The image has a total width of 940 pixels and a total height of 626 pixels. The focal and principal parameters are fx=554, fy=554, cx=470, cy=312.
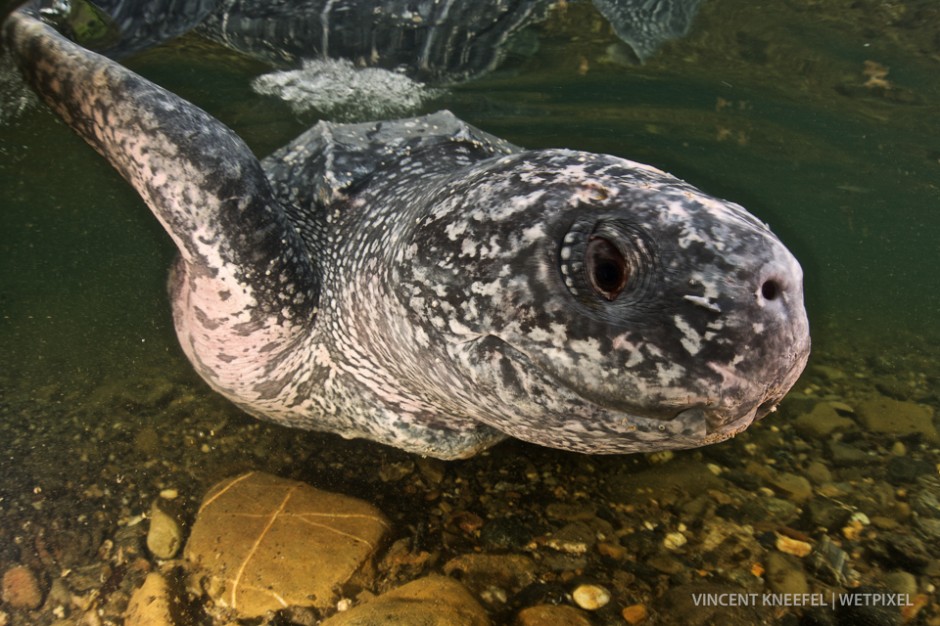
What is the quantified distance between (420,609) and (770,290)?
5.16 feet

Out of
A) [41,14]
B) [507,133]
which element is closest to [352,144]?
[41,14]

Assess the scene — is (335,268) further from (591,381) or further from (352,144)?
(591,381)

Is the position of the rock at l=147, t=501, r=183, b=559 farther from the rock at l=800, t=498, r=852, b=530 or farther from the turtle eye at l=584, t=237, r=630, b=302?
the rock at l=800, t=498, r=852, b=530

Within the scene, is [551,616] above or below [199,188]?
below

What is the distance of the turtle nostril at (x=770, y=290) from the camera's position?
142 centimetres

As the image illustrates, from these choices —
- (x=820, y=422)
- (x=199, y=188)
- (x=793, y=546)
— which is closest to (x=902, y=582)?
(x=793, y=546)

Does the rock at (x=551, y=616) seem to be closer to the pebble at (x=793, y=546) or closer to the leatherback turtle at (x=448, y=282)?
the leatherback turtle at (x=448, y=282)

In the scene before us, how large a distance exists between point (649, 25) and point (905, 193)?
14240 millimetres

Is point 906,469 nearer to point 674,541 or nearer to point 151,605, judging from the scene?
point 674,541

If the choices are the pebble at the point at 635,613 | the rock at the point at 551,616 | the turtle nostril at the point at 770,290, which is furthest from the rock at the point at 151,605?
the turtle nostril at the point at 770,290

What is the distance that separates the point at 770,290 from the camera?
1.44 m

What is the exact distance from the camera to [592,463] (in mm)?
2938

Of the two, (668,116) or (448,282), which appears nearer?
(448,282)

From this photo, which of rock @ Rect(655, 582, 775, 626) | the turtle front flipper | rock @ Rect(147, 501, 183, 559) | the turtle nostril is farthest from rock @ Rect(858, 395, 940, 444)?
rock @ Rect(147, 501, 183, 559)
